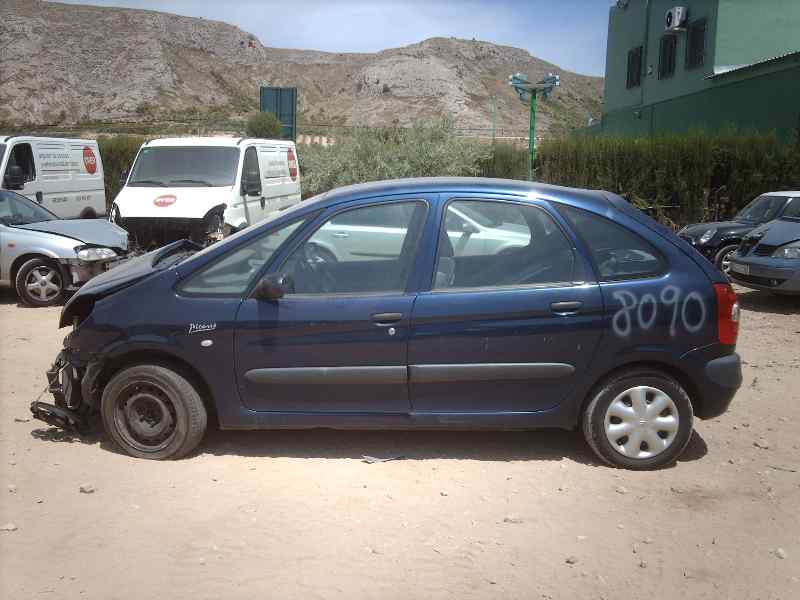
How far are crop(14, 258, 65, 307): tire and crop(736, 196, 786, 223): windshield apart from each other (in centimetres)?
1051

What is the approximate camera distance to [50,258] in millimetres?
9914

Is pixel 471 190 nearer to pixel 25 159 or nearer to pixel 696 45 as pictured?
pixel 25 159

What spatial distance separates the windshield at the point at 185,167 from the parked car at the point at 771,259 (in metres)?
7.44

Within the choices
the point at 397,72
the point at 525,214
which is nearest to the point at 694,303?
the point at 525,214

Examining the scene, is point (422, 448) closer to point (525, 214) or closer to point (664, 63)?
point (525, 214)

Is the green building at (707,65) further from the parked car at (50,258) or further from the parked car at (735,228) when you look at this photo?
the parked car at (50,258)

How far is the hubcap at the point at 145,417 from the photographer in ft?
15.5

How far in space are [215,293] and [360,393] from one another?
3.44 ft

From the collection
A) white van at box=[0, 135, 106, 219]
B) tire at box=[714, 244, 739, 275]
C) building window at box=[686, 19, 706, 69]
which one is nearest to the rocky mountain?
building window at box=[686, 19, 706, 69]

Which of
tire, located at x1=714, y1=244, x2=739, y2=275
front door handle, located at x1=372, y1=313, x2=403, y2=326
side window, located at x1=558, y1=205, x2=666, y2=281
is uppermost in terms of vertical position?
side window, located at x1=558, y1=205, x2=666, y2=281

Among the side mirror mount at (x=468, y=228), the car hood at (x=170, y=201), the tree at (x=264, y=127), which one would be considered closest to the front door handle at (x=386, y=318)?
the side mirror mount at (x=468, y=228)

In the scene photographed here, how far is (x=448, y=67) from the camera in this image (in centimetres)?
9594

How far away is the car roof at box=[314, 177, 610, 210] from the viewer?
4727 mm

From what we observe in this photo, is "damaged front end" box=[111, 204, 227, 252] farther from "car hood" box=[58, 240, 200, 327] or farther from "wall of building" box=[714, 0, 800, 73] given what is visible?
"wall of building" box=[714, 0, 800, 73]
